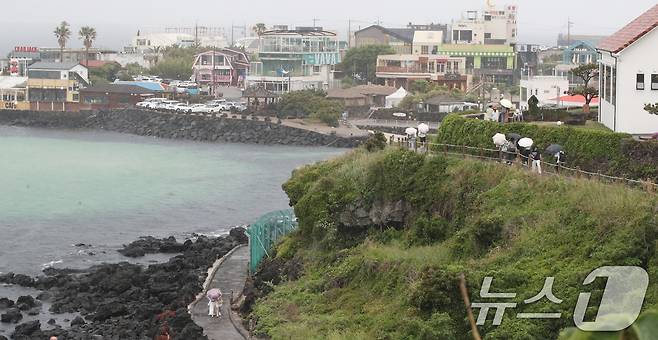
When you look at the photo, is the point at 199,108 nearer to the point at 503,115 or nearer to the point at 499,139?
the point at 503,115

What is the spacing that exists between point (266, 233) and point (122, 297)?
13.1 ft

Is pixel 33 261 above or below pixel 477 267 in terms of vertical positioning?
below

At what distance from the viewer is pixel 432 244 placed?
64.5ft

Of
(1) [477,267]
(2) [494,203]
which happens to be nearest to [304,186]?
(2) [494,203]

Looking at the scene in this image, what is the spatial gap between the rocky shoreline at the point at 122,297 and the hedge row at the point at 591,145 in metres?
7.44

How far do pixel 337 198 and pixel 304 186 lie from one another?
2017mm

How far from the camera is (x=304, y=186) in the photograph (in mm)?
24766

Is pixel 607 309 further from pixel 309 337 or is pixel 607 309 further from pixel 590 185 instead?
pixel 309 337

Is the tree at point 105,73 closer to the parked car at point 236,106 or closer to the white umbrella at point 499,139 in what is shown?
the parked car at point 236,106

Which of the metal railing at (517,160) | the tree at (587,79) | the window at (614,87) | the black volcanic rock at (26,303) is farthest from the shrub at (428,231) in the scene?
the black volcanic rock at (26,303)

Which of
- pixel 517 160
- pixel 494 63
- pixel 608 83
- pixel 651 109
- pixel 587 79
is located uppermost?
pixel 494 63

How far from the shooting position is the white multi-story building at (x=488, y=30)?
314 ft

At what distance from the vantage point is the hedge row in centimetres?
1870

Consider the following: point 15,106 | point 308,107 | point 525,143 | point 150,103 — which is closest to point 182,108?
point 150,103
